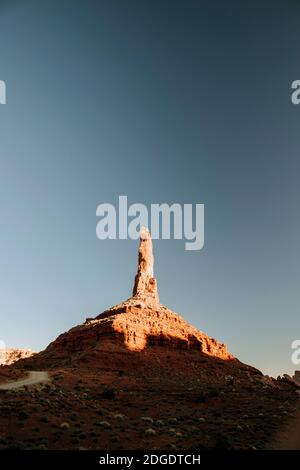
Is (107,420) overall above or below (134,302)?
below

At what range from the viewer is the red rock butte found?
2589 inches

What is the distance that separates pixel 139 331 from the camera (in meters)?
67.0

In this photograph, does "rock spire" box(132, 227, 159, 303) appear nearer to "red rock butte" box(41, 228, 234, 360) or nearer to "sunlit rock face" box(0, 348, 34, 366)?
"red rock butte" box(41, 228, 234, 360)

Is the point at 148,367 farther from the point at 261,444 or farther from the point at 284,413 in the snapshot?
the point at 261,444

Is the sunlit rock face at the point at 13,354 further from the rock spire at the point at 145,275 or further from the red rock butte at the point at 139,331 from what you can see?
the rock spire at the point at 145,275

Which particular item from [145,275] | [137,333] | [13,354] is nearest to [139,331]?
[137,333]

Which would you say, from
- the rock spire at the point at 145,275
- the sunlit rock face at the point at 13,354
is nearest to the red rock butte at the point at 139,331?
the rock spire at the point at 145,275

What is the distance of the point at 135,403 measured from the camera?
3772 cm

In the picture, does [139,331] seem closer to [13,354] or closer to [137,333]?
[137,333]

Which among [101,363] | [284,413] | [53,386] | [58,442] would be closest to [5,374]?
[53,386]

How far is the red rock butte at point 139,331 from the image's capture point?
6575 centimetres

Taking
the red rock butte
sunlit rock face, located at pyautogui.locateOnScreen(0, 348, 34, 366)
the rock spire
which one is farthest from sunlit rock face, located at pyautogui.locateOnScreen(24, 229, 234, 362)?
sunlit rock face, located at pyautogui.locateOnScreen(0, 348, 34, 366)
